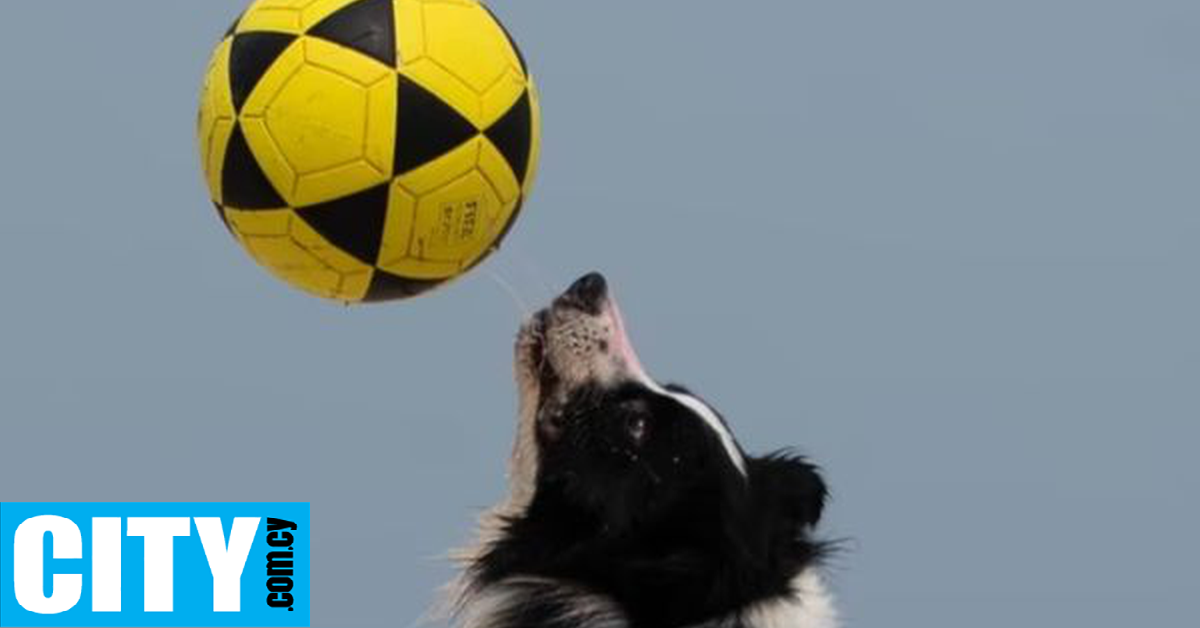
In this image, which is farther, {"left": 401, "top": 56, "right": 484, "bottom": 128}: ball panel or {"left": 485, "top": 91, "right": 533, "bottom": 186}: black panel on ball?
{"left": 485, "top": 91, "right": 533, "bottom": 186}: black panel on ball

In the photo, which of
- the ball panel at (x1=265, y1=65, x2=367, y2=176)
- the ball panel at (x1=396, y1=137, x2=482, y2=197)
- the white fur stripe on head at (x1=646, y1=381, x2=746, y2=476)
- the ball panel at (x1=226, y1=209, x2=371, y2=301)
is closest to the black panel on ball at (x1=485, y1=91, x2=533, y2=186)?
the ball panel at (x1=396, y1=137, x2=482, y2=197)

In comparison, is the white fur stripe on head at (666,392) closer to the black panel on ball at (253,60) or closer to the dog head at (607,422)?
the dog head at (607,422)

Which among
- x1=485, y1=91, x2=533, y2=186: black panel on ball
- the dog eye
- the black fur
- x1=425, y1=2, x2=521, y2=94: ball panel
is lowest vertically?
the black fur

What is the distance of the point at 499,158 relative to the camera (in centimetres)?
914

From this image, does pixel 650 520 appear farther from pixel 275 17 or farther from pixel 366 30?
pixel 275 17

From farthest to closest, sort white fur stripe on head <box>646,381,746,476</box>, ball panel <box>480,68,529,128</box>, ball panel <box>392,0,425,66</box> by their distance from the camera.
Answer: ball panel <box>480,68,529,128</box>, ball panel <box>392,0,425,66</box>, white fur stripe on head <box>646,381,746,476</box>

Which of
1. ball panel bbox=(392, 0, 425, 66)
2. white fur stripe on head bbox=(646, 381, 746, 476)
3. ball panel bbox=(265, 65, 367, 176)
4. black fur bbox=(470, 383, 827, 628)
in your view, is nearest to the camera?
black fur bbox=(470, 383, 827, 628)

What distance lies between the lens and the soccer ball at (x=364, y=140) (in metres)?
8.90

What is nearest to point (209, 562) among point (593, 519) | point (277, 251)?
point (277, 251)

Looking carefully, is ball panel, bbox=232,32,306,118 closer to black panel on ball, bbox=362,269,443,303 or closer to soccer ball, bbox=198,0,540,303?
soccer ball, bbox=198,0,540,303

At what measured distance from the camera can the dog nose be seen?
8984 mm

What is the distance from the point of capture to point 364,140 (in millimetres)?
8875

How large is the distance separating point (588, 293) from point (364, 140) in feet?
2.76

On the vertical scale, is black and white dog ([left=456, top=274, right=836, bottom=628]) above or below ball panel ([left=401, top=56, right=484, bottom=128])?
below
